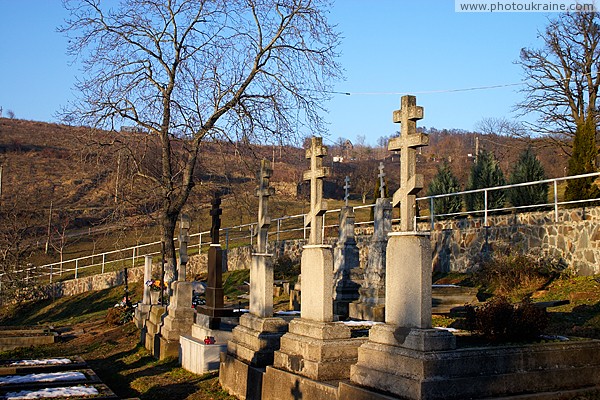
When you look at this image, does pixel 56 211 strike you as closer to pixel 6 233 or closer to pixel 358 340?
pixel 6 233

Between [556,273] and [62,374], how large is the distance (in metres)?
11.3

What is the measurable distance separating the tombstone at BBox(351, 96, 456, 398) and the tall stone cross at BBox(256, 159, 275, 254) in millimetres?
3905

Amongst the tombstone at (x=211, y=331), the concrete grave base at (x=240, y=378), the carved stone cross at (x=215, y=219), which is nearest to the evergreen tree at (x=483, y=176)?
the carved stone cross at (x=215, y=219)

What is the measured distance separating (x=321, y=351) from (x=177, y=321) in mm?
6871

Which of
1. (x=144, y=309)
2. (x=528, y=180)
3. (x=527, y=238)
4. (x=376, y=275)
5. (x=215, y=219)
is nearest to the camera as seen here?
(x=215, y=219)

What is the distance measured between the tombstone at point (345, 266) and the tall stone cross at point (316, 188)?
6.36 meters

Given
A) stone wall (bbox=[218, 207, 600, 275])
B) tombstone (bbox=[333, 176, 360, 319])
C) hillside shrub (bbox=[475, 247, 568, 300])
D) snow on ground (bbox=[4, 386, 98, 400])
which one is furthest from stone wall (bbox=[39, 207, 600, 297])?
snow on ground (bbox=[4, 386, 98, 400])

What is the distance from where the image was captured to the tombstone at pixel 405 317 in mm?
6418

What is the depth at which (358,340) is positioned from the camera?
814 centimetres

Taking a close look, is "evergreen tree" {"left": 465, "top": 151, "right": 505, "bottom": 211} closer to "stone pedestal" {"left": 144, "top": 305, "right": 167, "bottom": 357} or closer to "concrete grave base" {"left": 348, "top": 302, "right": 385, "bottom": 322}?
"concrete grave base" {"left": 348, "top": 302, "right": 385, "bottom": 322}

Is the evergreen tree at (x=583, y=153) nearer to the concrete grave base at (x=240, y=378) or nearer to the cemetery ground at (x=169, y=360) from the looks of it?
the cemetery ground at (x=169, y=360)

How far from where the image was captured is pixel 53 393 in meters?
9.56

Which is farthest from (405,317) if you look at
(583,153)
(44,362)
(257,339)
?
(583,153)

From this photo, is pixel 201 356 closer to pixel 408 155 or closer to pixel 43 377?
pixel 43 377
